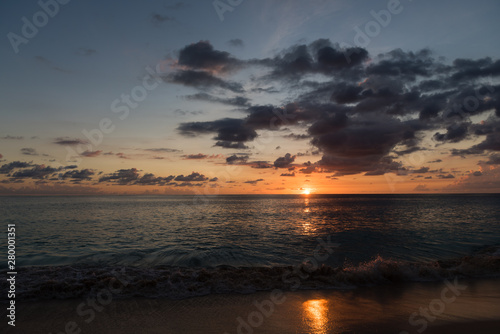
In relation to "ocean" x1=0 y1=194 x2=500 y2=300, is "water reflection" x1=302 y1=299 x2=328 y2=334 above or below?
above

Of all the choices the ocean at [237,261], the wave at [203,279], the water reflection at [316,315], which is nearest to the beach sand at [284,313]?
the water reflection at [316,315]

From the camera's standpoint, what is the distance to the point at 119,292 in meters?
11.4

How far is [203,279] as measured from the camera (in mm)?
12914

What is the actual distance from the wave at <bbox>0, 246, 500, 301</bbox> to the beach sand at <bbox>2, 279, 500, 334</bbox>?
76cm

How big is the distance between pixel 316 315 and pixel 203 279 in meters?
A: 6.20

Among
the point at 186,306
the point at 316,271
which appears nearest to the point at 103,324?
the point at 186,306

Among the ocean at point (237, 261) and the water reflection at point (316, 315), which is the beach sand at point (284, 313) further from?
the ocean at point (237, 261)

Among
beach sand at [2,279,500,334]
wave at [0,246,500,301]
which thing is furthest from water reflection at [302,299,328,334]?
wave at [0,246,500,301]

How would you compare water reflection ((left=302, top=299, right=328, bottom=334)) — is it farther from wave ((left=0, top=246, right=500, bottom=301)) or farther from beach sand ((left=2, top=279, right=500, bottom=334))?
wave ((left=0, top=246, right=500, bottom=301))

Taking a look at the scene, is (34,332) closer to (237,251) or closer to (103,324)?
(103,324)

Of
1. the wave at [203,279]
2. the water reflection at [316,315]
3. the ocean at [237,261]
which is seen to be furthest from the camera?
the ocean at [237,261]

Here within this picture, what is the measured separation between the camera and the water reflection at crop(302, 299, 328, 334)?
8016 mm

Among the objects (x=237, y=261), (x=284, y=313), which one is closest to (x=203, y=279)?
(x=284, y=313)

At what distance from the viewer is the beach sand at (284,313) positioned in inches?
316
